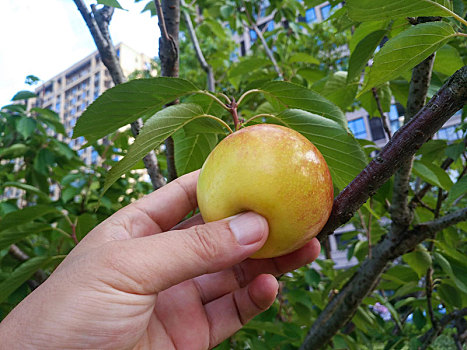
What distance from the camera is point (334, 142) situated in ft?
3.50

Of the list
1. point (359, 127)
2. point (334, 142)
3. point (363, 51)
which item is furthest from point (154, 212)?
point (359, 127)

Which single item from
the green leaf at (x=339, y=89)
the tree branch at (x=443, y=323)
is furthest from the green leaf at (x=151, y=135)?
the tree branch at (x=443, y=323)

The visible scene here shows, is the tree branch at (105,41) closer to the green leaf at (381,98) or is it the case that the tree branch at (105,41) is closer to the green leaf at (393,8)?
the green leaf at (393,8)

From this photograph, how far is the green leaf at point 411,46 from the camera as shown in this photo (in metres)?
0.83

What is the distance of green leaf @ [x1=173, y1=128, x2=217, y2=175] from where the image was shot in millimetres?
1291

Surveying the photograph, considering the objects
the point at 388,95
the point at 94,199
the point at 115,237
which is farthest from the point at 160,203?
the point at 94,199

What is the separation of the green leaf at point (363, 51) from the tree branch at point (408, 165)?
0.20 m

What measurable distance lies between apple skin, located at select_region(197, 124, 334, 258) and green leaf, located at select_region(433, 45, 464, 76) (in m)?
0.95

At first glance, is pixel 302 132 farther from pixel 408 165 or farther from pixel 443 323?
pixel 443 323

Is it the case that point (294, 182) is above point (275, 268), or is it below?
above

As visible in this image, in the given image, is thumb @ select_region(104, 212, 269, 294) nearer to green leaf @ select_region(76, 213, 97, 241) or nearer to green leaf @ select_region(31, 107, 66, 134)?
green leaf @ select_region(76, 213, 97, 241)

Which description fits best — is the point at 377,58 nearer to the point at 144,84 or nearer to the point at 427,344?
the point at 144,84

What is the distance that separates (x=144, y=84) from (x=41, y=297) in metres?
0.65

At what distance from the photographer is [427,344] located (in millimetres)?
2238
